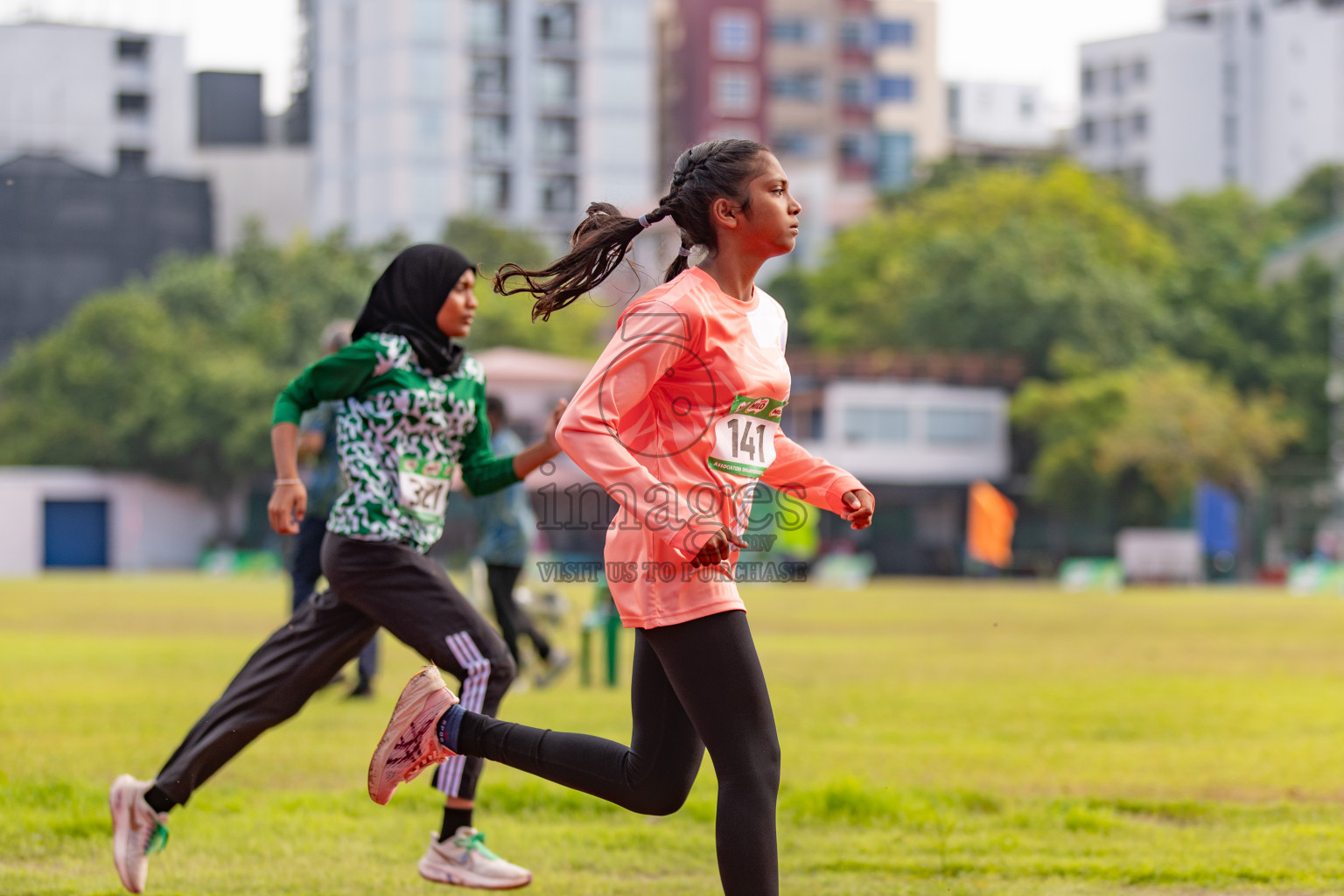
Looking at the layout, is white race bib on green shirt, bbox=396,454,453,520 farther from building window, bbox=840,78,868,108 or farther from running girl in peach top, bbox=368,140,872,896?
building window, bbox=840,78,868,108

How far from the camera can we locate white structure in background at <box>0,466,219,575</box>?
5653 cm

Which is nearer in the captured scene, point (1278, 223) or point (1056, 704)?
point (1056, 704)

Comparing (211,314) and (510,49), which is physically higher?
(510,49)

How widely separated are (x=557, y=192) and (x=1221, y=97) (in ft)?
139

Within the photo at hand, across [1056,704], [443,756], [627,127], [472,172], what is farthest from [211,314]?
[443,756]

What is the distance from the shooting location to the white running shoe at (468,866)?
507cm

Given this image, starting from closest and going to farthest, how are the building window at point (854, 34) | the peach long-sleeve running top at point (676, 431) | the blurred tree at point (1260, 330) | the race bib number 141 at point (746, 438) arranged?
the peach long-sleeve running top at point (676, 431), the race bib number 141 at point (746, 438), the blurred tree at point (1260, 330), the building window at point (854, 34)

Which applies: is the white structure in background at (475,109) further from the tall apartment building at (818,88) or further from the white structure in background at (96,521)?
the white structure in background at (96,521)

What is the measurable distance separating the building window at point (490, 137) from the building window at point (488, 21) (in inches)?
147

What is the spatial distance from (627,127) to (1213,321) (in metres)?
34.2

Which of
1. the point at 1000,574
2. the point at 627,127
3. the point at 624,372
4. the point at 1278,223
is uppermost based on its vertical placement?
the point at 627,127

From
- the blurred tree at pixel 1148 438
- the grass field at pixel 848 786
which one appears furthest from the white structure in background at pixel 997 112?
the grass field at pixel 848 786

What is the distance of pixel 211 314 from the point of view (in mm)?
60344

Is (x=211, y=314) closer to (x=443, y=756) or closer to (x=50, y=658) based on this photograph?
(x=50, y=658)
